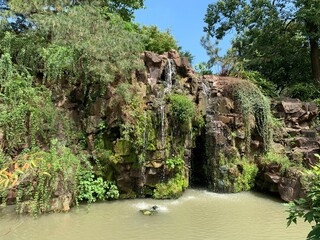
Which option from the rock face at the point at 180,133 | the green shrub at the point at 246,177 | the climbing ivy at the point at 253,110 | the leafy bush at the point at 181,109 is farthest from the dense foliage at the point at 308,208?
the climbing ivy at the point at 253,110

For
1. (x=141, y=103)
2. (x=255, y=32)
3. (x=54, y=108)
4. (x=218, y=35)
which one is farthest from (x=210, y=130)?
(x=218, y=35)

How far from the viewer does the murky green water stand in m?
5.20

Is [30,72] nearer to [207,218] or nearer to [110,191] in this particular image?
[110,191]

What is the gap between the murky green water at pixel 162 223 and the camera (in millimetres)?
5195

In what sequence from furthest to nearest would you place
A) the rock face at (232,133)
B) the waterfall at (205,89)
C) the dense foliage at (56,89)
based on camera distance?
the waterfall at (205,89)
the rock face at (232,133)
the dense foliage at (56,89)

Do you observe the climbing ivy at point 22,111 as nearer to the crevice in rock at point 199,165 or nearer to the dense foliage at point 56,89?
the dense foliage at point 56,89

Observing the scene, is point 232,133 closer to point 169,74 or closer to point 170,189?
point 169,74

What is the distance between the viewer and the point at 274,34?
14930 millimetres

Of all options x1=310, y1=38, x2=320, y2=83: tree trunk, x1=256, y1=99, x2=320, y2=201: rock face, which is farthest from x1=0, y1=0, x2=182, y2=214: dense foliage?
x1=310, y1=38, x2=320, y2=83: tree trunk

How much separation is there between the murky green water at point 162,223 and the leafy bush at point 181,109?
2.27 m

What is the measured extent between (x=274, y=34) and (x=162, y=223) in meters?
12.4

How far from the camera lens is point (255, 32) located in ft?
49.9

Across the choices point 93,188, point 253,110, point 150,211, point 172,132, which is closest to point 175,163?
point 172,132

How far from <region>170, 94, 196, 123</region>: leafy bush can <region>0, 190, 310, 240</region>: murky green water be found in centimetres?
227
